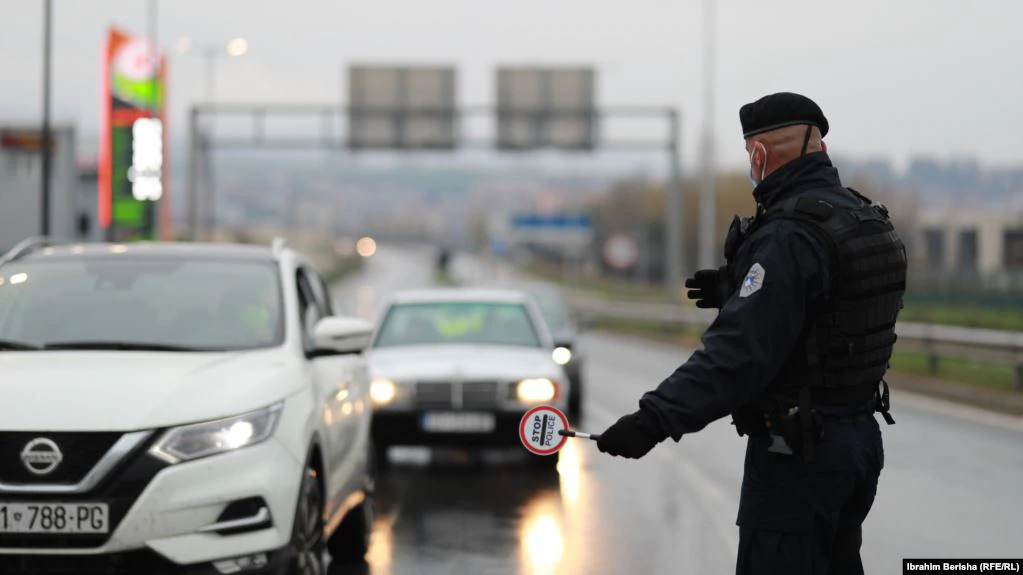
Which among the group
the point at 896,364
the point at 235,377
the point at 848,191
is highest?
the point at 848,191

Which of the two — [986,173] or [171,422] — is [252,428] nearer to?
[171,422]

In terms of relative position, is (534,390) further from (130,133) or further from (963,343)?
(130,133)

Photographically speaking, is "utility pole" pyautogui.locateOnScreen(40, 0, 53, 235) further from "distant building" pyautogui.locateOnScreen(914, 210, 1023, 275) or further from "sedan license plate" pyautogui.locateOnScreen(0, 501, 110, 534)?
"distant building" pyautogui.locateOnScreen(914, 210, 1023, 275)

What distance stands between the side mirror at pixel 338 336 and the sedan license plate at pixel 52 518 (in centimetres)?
188

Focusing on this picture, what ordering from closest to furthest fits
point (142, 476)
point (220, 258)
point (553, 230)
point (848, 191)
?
point (848, 191) → point (142, 476) → point (220, 258) → point (553, 230)

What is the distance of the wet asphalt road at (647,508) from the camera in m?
8.88

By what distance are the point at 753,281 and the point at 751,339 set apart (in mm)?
165

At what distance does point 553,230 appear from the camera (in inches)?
2849

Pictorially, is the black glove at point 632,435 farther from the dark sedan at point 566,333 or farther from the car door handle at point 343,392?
the dark sedan at point 566,333

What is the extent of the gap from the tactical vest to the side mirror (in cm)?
357

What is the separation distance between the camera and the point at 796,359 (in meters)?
4.42

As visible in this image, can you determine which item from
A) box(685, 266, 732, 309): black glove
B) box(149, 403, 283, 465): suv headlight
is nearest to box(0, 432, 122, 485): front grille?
box(149, 403, 283, 465): suv headlight

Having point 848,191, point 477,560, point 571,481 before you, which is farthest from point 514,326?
point 848,191

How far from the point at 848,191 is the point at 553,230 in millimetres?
67732
